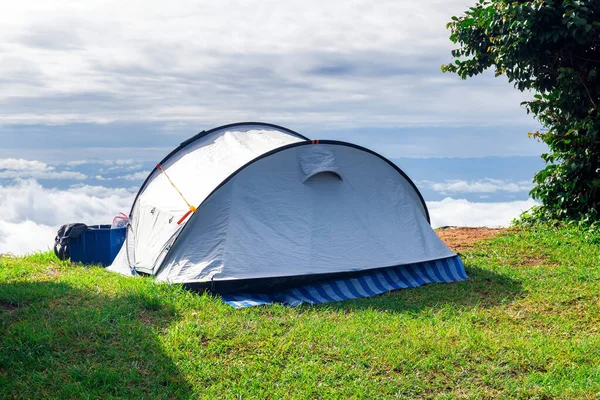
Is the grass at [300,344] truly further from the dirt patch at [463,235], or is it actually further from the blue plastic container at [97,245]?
the dirt patch at [463,235]

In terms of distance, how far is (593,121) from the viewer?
426 inches

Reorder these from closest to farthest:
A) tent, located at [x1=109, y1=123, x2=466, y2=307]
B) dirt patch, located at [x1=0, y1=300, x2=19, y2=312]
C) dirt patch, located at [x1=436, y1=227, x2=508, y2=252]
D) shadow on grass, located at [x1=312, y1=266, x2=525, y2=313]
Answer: dirt patch, located at [x1=0, y1=300, x2=19, y2=312], shadow on grass, located at [x1=312, y1=266, x2=525, y2=313], tent, located at [x1=109, y1=123, x2=466, y2=307], dirt patch, located at [x1=436, y1=227, x2=508, y2=252]

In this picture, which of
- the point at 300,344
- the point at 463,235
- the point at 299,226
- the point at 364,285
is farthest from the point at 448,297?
the point at 463,235

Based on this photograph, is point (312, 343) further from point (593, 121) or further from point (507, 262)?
point (593, 121)

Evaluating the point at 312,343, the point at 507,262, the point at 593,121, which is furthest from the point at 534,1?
the point at 312,343

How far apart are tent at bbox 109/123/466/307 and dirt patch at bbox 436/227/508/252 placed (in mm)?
1813

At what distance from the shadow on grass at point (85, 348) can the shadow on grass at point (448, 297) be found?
2.08 meters

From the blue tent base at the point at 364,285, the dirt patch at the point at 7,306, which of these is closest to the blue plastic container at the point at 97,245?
the dirt patch at the point at 7,306

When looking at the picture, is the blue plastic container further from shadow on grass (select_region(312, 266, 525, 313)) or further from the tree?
the tree

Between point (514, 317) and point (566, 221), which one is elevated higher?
point (566, 221)

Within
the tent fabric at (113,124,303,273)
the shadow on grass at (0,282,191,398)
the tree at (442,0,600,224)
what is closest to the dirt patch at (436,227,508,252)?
the tree at (442,0,600,224)

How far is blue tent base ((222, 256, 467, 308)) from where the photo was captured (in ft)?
23.3

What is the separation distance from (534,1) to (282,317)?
23.0 ft

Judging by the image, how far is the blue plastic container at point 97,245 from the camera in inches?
391
